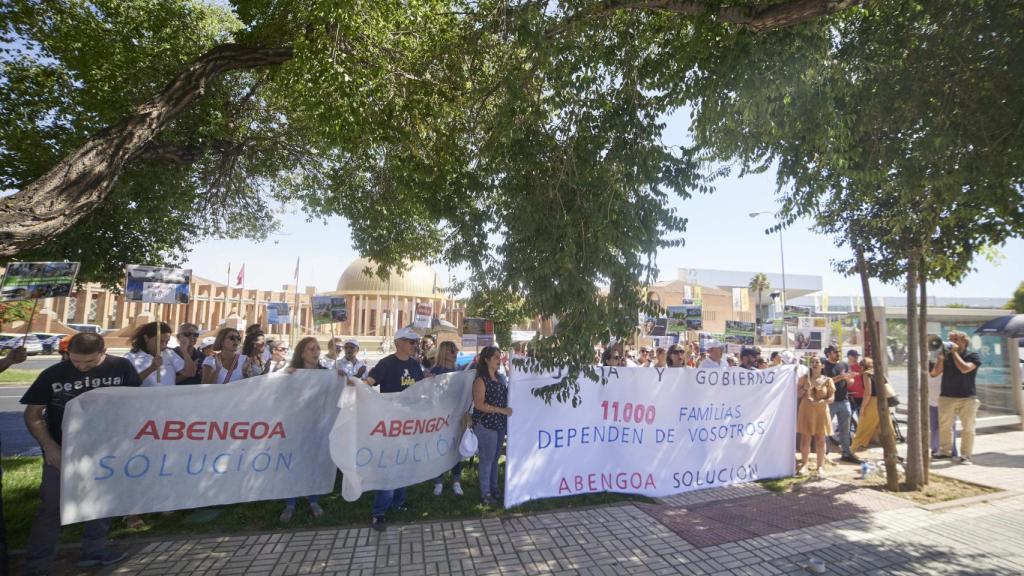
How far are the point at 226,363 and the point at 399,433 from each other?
7.78ft

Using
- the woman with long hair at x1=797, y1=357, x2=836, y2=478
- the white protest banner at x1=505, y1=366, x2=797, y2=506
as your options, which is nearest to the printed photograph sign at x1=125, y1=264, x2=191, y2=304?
the white protest banner at x1=505, y1=366, x2=797, y2=506

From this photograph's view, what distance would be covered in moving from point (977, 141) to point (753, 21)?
9.52 ft

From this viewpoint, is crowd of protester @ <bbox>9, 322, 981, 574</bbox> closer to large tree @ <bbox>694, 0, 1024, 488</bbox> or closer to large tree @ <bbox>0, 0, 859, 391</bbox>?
large tree @ <bbox>0, 0, 859, 391</bbox>

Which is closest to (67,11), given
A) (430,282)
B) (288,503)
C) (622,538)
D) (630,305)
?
(288,503)

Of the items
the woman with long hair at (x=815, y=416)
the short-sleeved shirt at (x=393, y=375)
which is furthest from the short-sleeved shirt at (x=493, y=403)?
the woman with long hair at (x=815, y=416)

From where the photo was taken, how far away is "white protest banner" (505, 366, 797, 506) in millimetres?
5922

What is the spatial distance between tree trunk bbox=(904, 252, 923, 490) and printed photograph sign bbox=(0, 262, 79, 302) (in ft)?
34.6

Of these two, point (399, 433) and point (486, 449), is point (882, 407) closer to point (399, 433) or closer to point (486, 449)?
point (486, 449)

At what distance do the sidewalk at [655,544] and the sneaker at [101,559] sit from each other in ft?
0.37

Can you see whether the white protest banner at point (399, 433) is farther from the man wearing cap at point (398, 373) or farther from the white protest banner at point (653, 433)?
the white protest banner at point (653, 433)

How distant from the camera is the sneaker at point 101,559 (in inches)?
167

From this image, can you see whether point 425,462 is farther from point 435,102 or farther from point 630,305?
point 435,102

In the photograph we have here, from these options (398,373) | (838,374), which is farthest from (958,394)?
(398,373)

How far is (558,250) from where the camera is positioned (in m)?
4.33
